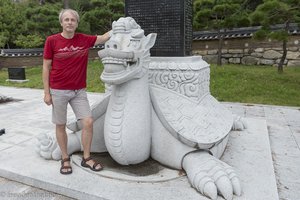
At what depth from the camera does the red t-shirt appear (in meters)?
2.41

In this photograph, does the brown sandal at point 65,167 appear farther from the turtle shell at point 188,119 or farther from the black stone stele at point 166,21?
the black stone stele at point 166,21

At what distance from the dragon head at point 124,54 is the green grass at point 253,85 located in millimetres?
5073

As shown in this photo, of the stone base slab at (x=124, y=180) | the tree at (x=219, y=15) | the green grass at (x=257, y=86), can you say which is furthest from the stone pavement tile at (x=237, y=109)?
the tree at (x=219, y=15)

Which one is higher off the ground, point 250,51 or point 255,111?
point 250,51

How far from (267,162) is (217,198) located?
3.06 feet

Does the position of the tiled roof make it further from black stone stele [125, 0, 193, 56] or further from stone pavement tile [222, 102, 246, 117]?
black stone stele [125, 0, 193, 56]

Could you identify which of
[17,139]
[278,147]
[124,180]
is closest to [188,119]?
[124,180]

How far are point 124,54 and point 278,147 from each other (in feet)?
8.05

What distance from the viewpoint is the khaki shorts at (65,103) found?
2.47 meters

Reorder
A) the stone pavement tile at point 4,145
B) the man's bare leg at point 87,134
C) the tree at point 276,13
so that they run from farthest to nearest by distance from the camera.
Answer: the tree at point 276,13
the stone pavement tile at point 4,145
the man's bare leg at point 87,134

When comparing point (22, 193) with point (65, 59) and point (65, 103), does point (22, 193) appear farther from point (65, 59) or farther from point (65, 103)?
point (65, 59)

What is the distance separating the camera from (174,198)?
220 cm

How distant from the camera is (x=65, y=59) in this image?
7.97 ft

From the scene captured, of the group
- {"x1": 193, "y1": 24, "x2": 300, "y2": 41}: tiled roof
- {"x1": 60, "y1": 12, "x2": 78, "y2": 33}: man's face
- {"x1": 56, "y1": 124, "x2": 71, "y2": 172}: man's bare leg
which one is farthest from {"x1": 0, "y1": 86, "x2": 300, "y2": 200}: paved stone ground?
{"x1": 193, "y1": 24, "x2": 300, "y2": 41}: tiled roof
